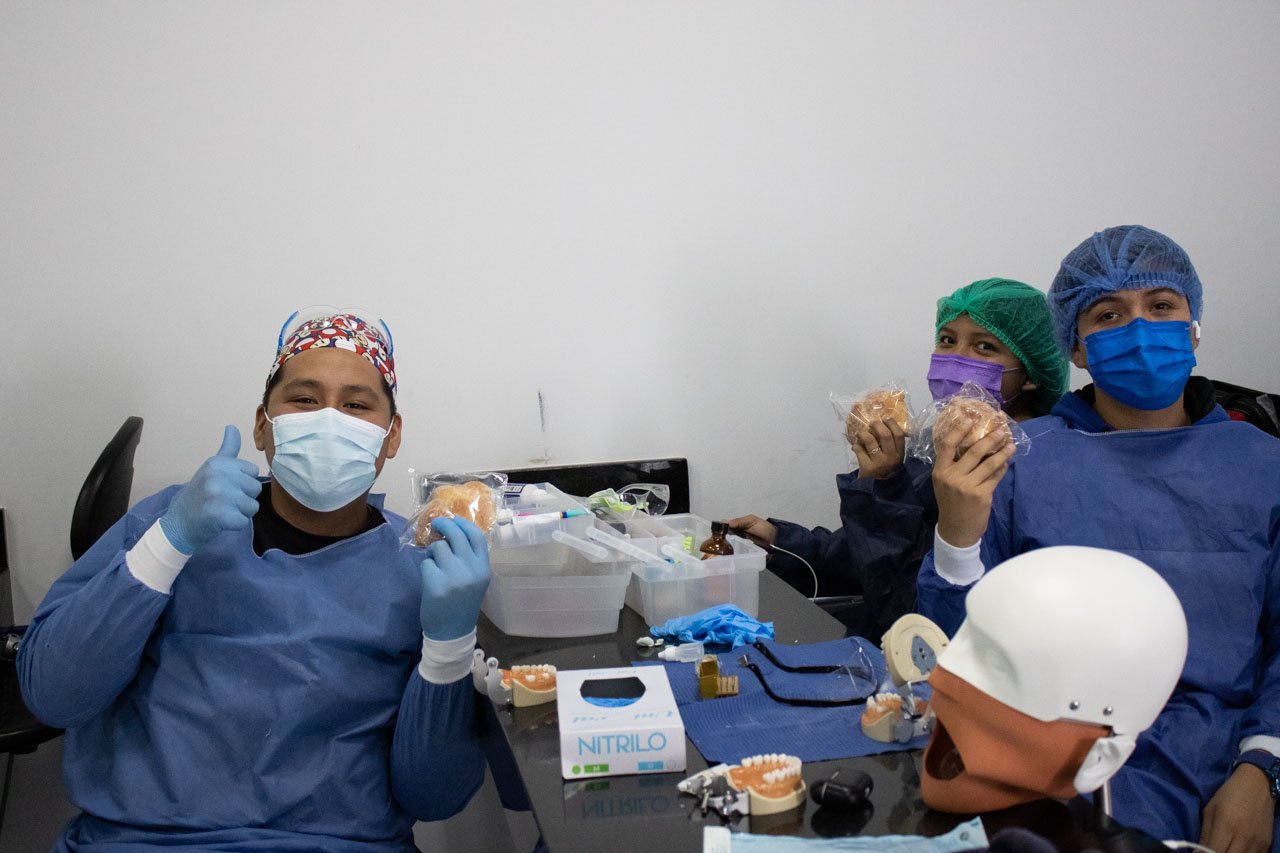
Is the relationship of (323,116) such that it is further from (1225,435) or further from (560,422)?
(1225,435)

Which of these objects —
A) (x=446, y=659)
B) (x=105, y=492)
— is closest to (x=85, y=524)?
(x=105, y=492)

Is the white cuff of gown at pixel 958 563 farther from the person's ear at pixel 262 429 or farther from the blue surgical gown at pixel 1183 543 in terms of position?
the person's ear at pixel 262 429

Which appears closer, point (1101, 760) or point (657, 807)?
point (1101, 760)

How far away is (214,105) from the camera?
8.43 ft

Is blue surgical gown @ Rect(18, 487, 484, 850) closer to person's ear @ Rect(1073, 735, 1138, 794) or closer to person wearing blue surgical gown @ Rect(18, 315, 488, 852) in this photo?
person wearing blue surgical gown @ Rect(18, 315, 488, 852)

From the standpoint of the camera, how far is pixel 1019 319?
2252 millimetres

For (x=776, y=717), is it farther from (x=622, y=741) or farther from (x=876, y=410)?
(x=876, y=410)

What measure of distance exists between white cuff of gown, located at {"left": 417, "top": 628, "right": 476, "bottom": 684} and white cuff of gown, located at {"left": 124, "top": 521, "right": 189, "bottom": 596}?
1.29 feet

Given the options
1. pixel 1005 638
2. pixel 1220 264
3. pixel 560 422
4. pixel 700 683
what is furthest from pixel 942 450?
pixel 1220 264

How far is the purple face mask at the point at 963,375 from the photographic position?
7.38 feet

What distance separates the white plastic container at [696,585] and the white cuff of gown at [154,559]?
77 cm

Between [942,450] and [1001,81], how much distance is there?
1.93 metres

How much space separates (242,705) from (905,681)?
39.7 inches

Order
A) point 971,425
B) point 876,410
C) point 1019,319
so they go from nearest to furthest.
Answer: point 971,425, point 876,410, point 1019,319
